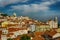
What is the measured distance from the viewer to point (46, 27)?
3112cm

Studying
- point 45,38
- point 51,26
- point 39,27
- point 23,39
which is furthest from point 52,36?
point 51,26

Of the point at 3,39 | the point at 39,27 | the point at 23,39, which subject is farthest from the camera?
the point at 39,27

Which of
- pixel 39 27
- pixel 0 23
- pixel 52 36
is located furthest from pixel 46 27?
pixel 52 36

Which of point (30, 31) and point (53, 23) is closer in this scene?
point (30, 31)

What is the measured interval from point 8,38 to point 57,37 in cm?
397

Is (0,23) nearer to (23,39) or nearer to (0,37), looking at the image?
(0,37)

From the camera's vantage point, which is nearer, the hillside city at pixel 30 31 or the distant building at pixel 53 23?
the hillside city at pixel 30 31

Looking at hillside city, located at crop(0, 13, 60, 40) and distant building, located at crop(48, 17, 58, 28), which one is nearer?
hillside city, located at crop(0, 13, 60, 40)

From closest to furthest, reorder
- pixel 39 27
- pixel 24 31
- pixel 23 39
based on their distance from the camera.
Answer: pixel 23 39 < pixel 24 31 < pixel 39 27

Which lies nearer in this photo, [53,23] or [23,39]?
[23,39]

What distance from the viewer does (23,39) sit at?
19.0 meters

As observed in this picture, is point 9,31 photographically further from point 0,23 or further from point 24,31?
point 0,23

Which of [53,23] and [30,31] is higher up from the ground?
[53,23]

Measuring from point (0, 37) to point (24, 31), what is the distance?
3772 millimetres
